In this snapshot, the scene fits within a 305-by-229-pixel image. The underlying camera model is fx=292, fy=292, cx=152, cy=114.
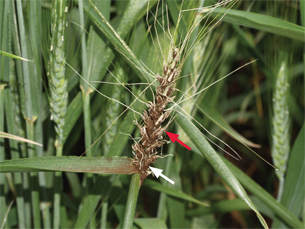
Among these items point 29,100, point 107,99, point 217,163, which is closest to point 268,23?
point 217,163

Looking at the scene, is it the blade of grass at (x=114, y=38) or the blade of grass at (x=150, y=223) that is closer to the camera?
the blade of grass at (x=114, y=38)

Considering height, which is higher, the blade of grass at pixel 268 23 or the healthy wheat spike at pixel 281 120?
the blade of grass at pixel 268 23

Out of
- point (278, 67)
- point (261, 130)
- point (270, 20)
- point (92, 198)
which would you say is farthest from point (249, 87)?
point (92, 198)

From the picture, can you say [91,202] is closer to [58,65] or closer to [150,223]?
[150,223]

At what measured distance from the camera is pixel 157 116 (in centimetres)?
53

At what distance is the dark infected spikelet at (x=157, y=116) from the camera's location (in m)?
0.51

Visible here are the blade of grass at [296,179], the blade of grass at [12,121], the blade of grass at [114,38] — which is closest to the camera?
the blade of grass at [114,38]

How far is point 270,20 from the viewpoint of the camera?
68 cm

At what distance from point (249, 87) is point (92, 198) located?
3.92ft

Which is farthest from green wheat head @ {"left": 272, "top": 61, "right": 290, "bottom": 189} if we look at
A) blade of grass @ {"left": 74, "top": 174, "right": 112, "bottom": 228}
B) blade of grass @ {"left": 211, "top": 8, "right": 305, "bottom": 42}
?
blade of grass @ {"left": 74, "top": 174, "right": 112, "bottom": 228}

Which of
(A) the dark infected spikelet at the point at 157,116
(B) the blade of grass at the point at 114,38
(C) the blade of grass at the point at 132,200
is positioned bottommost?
(C) the blade of grass at the point at 132,200

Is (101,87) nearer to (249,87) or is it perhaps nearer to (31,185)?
(31,185)

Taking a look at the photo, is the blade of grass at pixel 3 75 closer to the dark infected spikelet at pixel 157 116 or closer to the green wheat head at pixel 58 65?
the green wheat head at pixel 58 65

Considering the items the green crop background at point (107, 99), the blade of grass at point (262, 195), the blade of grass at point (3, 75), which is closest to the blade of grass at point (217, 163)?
the green crop background at point (107, 99)
